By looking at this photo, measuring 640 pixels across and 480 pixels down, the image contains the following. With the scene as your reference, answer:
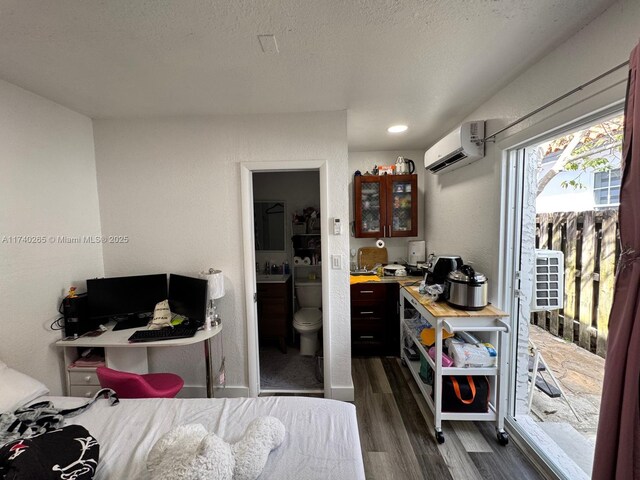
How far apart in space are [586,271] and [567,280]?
0.57 feet

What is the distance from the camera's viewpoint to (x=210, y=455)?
89 centimetres

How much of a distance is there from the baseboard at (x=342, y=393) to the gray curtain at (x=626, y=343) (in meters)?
1.49

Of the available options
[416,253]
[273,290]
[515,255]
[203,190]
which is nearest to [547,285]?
[515,255]

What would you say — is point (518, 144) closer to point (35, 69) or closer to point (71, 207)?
point (35, 69)

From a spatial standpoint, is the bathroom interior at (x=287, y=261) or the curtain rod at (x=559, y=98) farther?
the bathroom interior at (x=287, y=261)

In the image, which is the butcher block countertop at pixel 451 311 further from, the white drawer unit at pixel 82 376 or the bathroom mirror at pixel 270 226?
the white drawer unit at pixel 82 376

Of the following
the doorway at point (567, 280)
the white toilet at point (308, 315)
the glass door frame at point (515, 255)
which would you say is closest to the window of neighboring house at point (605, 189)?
the doorway at point (567, 280)

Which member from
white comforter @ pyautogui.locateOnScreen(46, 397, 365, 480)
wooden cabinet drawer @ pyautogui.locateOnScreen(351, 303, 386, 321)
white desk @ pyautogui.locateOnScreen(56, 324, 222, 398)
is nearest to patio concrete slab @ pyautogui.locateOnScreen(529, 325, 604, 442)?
wooden cabinet drawer @ pyautogui.locateOnScreen(351, 303, 386, 321)

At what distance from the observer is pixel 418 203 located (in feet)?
11.1

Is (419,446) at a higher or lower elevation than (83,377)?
lower

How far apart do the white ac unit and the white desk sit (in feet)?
7.65

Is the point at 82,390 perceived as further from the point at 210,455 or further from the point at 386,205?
the point at 386,205

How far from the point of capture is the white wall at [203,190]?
2111 mm

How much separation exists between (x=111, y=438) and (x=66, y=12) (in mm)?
1855
